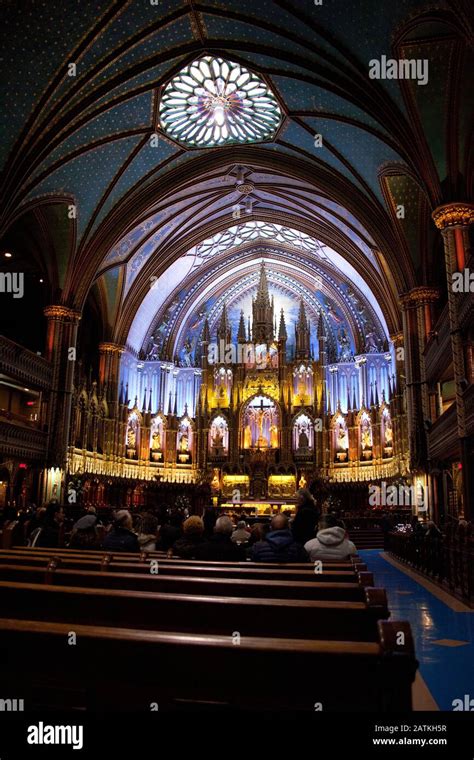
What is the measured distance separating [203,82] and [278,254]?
13727 millimetres

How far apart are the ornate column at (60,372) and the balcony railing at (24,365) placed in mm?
516

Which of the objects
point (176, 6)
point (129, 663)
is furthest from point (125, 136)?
point (129, 663)

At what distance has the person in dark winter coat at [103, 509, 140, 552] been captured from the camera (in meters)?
7.02

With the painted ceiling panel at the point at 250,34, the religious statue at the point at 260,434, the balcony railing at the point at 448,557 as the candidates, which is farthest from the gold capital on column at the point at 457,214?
the religious statue at the point at 260,434

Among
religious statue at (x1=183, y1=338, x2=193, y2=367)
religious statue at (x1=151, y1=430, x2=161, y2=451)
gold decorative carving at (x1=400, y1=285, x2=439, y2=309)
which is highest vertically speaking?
religious statue at (x1=183, y1=338, x2=193, y2=367)

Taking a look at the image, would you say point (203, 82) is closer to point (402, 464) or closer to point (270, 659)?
point (402, 464)

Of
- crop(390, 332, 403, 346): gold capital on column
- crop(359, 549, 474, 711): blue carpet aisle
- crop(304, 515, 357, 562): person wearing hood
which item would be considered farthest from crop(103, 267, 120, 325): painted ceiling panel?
crop(304, 515, 357, 562): person wearing hood

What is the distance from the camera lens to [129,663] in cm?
242

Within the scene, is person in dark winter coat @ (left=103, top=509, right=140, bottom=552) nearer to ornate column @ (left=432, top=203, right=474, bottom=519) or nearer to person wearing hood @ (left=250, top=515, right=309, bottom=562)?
person wearing hood @ (left=250, top=515, right=309, bottom=562)

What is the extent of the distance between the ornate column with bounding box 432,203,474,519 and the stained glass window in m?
9.23

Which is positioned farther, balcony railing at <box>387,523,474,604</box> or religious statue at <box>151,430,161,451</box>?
religious statue at <box>151,430,161,451</box>

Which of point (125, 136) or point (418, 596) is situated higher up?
point (125, 136)

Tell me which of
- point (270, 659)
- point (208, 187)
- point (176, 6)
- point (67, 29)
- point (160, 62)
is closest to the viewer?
point (270, 659)

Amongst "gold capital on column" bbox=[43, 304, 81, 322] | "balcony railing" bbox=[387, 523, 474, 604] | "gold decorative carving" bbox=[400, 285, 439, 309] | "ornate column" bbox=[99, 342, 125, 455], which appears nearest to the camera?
"balcony railing" bbox=[387, 523, 474, 604]
